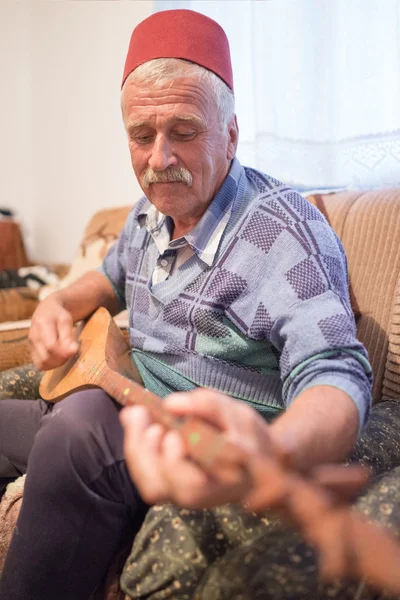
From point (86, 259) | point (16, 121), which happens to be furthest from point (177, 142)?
point (16, 121)

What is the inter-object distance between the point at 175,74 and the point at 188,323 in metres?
0.42

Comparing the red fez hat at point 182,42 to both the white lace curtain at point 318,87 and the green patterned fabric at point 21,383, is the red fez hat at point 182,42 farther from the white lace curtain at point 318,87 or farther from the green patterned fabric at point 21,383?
the green patterned fabric at point 21,383

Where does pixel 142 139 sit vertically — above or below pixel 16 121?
above

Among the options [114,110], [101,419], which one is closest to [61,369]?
[101,419]

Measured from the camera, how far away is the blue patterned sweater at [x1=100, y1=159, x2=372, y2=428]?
728mm

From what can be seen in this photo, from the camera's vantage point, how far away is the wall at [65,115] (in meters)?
2.35

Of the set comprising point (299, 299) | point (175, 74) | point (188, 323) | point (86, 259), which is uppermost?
point (175, 74)

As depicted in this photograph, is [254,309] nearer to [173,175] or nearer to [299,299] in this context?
[299,299]

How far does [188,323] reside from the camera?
3.18 ft

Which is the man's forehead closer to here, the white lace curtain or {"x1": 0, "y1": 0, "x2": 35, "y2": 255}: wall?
the white lace curtain

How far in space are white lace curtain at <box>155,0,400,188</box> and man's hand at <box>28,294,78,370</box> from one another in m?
0.79

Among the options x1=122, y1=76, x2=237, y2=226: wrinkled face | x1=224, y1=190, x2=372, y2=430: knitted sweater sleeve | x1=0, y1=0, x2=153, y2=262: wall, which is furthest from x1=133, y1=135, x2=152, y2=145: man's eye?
x1=0, y1=0, x2=153, y2=262: wall

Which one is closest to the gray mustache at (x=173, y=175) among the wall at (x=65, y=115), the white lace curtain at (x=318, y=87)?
the white lace curtain at (x=318, y=87)

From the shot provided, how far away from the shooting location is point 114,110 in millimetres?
2430
